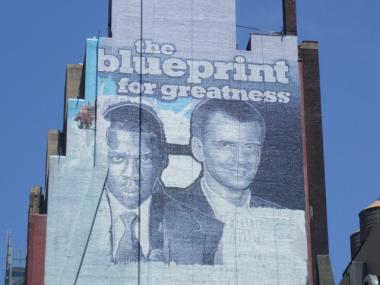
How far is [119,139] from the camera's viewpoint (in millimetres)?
69188

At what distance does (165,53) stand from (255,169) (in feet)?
27.0

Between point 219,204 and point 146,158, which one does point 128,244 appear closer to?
point 146,158

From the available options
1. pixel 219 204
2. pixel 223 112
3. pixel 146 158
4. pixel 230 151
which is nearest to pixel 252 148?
pixel 230 151

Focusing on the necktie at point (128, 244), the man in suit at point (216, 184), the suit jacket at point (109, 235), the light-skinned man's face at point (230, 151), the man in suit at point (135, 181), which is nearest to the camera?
the suit jacket at point (109, 235)

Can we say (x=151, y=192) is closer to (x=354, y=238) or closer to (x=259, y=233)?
(x=259, y=233)

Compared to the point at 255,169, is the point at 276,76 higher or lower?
higher

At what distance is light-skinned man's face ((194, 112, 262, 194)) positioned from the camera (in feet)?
229

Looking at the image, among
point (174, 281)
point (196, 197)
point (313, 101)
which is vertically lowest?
point (174, 281)

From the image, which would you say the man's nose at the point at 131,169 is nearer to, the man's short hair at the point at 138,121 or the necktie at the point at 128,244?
the man's short hair at the point at 138,121

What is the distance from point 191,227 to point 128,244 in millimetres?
3655

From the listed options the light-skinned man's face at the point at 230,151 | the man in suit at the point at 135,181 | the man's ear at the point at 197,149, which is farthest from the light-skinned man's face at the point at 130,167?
the light-skinned man's face at the point at 230,151

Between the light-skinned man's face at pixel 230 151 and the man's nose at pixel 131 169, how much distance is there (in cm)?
380

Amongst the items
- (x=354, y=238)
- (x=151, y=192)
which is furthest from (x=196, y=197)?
(x=354, y=238)

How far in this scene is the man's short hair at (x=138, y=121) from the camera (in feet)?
228
